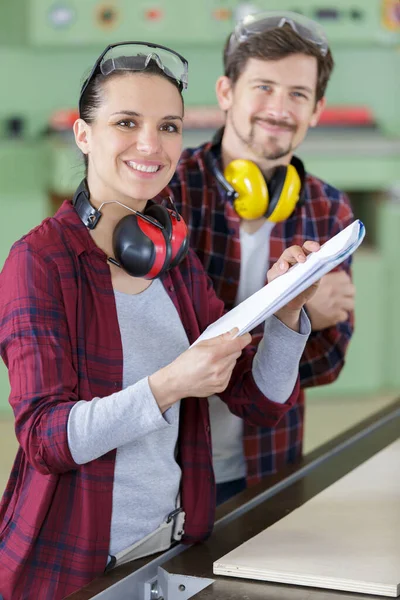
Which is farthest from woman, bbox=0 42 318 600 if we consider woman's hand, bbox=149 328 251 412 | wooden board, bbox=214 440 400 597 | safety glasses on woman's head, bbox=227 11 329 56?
safety glasses on woman's head, bbox=227 11 329 56

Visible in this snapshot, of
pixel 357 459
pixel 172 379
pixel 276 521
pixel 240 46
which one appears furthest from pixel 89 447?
pixel 240 46

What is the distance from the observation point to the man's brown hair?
2004 millimetres

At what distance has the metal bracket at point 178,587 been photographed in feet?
4.56

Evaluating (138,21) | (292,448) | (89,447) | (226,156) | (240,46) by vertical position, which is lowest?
(292,448)

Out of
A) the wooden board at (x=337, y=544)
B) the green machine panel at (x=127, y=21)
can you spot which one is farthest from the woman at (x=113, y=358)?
the green machine panel at (x=127, y=21)

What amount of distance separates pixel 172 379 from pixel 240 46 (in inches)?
36.3

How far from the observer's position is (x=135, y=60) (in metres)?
1.55

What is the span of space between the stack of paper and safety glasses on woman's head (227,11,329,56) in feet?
2.39

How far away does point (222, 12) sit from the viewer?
16.1ft

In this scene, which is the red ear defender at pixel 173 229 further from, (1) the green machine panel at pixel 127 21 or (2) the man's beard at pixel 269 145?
(1) the green machine panel at pixel 127 21

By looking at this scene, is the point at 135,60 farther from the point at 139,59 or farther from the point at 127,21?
the point at 127,21

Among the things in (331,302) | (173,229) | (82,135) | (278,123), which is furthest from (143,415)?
(278,123)

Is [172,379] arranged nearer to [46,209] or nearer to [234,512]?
[234,512]

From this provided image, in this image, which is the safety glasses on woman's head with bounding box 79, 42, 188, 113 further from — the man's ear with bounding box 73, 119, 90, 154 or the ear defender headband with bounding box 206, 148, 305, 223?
the ear defender headband with bounding box 206, 148, 305, 223
